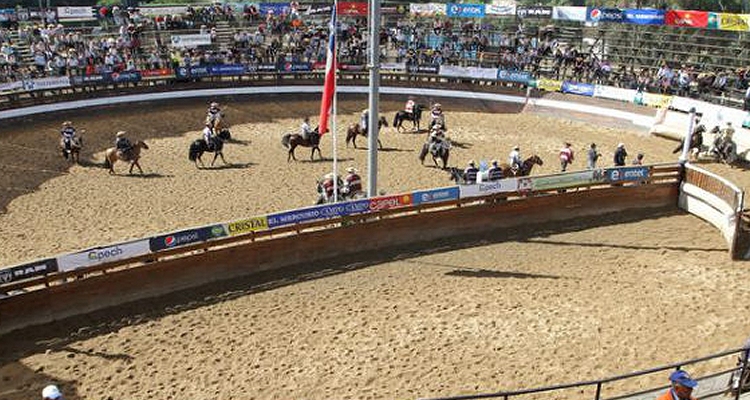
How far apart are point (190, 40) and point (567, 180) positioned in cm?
2701

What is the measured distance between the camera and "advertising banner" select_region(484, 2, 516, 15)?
41000 mm

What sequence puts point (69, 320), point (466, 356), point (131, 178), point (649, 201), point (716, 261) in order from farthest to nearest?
point (131, 178), point (649, 201), point (716, 261), point (69, 320), point (466, 356)

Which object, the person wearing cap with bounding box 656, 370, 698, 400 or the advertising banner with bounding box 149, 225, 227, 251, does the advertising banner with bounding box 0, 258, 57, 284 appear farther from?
the person wearing cap with bounding box 656, 370, 698, 400

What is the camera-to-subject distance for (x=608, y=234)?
1955cm

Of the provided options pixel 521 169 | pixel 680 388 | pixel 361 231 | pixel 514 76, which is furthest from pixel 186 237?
pixel 514 76

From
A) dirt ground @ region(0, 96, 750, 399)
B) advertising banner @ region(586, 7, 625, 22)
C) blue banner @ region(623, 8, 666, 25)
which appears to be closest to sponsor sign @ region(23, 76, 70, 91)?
dirt ground @ region(0, 96, 750, 399)

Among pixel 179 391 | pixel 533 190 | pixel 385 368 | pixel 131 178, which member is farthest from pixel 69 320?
pixel 533 190

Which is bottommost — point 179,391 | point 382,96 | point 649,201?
point 179,391

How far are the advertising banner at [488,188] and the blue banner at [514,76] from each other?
19728mm

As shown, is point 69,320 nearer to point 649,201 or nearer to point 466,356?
point 466,356

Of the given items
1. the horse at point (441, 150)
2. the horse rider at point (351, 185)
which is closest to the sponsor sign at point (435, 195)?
the horse rider at point (351, 185)

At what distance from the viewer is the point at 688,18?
34.2m

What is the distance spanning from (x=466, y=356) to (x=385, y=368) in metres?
1.83

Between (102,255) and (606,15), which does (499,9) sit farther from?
(102,255)
